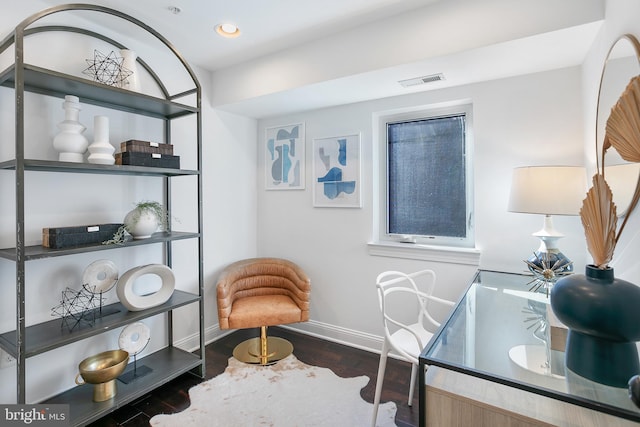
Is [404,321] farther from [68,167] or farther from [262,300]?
[68,167]

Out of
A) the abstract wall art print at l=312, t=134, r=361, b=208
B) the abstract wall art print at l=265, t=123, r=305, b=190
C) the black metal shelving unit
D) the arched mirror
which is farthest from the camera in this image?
the abstract wall art print at l=265, t=123, r=305, b=190

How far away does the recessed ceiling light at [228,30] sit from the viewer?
211cm

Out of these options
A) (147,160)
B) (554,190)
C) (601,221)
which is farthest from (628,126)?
(147,160)

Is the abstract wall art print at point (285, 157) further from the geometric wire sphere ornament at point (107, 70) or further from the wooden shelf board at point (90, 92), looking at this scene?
the geometric wire sphere ornament at point (107, 70)

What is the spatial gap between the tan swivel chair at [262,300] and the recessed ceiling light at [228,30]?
186 centimetres

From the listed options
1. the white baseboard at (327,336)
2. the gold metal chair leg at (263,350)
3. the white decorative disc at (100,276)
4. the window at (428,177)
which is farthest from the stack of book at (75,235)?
the window at (428,177)

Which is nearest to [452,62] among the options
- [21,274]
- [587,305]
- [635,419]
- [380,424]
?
[587,305]

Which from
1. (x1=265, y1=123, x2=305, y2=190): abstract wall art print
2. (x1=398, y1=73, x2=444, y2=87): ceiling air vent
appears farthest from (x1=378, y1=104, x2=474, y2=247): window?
(x1=265, y1=123, x2=305, y2=190): abstract wall art print

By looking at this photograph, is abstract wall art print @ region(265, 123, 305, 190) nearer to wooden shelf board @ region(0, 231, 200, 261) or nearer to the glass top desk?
wooden shelf board @ region(0, 231, 200, 261)

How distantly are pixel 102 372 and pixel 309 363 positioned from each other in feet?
4.53

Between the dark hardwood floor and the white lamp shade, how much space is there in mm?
1390

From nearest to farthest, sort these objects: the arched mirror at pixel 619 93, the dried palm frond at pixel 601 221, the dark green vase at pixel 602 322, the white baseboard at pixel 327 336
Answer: the dark green vase at pixel 602 322, the dried palm frond at pixel 601 221, the arched mirror at pixel 619 93, the white baseboard at pixel 327 336

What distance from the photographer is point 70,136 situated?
5.81 feet

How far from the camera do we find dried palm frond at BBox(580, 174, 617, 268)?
3.05ft
